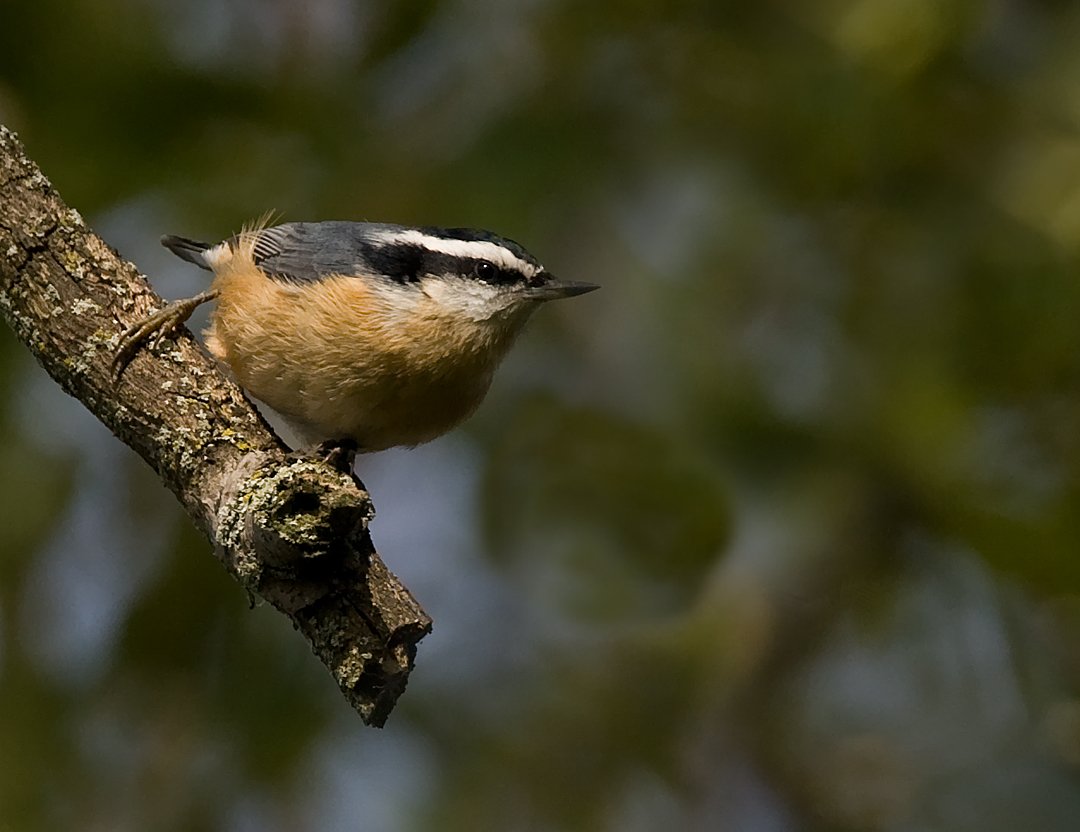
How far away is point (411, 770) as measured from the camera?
307cm

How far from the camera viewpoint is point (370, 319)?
2.44m

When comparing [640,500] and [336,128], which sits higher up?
[336,128]

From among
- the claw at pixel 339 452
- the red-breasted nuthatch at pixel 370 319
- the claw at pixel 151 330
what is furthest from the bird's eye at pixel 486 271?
the claw at pixel 151 330

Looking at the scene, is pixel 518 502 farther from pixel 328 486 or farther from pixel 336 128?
pixel 328 486

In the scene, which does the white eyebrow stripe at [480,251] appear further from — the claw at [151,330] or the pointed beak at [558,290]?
the claw at [151,330]

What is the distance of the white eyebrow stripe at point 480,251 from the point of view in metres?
2.66

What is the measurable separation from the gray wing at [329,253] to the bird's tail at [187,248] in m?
0.25

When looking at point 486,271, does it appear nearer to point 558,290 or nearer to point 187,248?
point 558,290

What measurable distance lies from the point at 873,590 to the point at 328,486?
6.52 ft

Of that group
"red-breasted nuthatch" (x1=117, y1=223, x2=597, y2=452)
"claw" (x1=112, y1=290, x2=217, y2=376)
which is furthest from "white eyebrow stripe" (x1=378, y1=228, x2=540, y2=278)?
"claw" (x1=112, y1=290, x2=217, y2=376)

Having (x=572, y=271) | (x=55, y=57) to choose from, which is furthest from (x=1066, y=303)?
(x=55, y=57)

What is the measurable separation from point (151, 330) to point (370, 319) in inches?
19.3

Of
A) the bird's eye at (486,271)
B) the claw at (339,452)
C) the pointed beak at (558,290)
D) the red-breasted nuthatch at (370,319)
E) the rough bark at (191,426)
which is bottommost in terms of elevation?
the rough bark at (191,426)

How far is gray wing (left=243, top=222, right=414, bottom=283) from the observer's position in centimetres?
262
